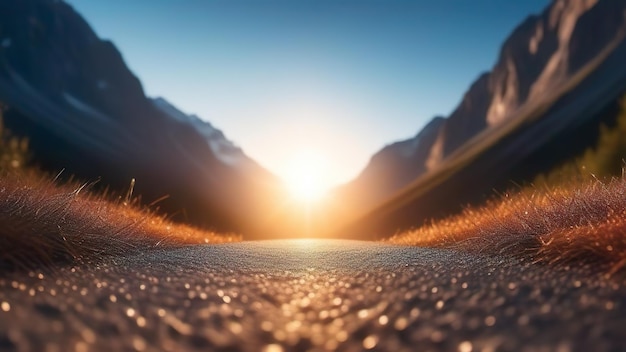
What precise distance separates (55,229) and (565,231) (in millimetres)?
4870

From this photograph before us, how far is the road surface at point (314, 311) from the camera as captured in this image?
237 cm

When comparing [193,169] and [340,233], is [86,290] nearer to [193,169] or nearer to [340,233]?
[340,233]

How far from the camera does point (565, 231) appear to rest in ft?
18.0

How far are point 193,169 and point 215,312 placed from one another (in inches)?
6580

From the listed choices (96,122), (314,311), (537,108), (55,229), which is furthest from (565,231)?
(96,122)

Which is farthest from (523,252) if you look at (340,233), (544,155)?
(340,233)

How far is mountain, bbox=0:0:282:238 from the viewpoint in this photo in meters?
99.2

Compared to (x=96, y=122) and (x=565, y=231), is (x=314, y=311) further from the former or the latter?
(x=96, y=122)

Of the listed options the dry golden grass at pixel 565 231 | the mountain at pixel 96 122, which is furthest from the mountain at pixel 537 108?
the dry golden grass at pixel 565 231

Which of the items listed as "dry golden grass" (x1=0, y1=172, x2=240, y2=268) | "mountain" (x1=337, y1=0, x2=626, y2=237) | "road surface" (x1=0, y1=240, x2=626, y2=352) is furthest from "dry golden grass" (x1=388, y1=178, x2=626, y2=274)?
"mountain" (x1=337, y1=0, x2=626, y2=237)

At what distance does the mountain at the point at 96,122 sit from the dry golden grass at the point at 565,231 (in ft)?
262

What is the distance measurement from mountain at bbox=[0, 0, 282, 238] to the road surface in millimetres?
83316

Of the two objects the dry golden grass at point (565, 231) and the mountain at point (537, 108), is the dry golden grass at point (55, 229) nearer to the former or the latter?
the dry golden grass at point (565, 231)

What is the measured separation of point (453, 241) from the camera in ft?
31.6
